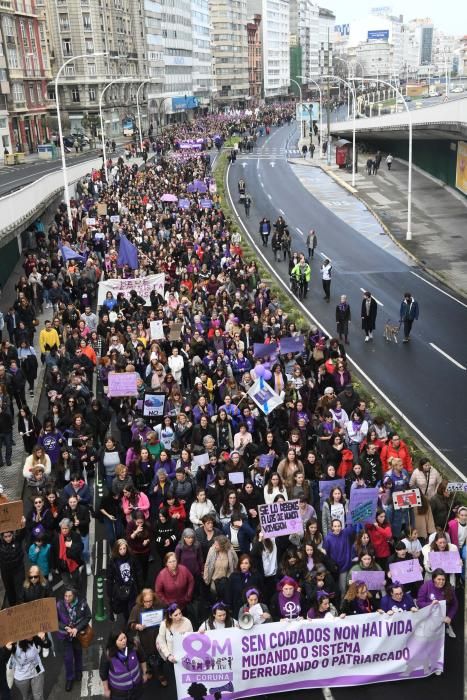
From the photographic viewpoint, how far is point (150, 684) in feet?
32.6

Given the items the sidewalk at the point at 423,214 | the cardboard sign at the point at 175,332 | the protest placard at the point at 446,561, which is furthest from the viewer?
the sidewalk at the point at 423,214

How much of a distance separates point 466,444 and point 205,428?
5.99m

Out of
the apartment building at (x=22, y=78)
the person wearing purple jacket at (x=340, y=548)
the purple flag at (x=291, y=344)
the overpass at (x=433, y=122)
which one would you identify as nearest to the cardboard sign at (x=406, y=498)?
the person wearing purple jacket at (x=340, y=548)

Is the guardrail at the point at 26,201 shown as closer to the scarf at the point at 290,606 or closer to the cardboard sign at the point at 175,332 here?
the cardboard sign at the point at 175,332

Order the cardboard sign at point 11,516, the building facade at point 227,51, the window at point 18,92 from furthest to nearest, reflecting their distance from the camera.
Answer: the building facade at point 227,51
the window at point 18,92
the cardboard sign at point 11,516

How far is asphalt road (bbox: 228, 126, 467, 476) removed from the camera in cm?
1897

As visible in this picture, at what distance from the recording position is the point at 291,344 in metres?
18.5

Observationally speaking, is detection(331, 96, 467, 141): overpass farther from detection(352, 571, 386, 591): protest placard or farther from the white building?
the white building

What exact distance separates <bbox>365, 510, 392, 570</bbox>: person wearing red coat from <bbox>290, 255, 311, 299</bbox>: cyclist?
1815cm

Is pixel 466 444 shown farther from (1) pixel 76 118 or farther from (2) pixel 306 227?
(1) pixel 76 118

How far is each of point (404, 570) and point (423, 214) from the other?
3821 centimetres

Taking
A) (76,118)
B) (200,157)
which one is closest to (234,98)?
(76,118)

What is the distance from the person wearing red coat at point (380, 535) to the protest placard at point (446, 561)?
2.51 feet

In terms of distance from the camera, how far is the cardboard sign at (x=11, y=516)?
10781 millimetres
